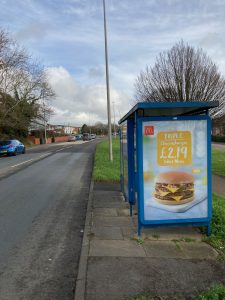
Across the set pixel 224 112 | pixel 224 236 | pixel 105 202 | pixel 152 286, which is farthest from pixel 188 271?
pixel 224 112

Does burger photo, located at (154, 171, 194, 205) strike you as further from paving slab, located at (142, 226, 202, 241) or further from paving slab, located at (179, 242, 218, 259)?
paving slab, located at (179, 242, 218, 259)

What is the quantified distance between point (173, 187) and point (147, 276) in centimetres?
185

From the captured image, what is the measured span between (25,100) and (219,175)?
35.8 meters

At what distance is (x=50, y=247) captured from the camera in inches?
219

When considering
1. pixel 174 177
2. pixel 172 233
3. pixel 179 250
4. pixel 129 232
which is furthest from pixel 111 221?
pixel 179 250

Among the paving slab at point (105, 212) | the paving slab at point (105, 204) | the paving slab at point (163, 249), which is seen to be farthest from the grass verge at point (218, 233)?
the paving slab at point (105, 204)

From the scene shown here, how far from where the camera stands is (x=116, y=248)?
5270mm

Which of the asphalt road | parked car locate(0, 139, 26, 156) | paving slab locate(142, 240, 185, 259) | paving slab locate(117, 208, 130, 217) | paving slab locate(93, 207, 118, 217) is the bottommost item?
the asphalt road

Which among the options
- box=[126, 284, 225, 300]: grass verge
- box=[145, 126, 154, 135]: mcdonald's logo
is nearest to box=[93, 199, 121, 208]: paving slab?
box=[145, 126, 154, 135]: mcdonald's logo

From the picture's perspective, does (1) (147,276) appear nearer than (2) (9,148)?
Yes

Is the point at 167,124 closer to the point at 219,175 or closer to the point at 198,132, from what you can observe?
the point at 198,132

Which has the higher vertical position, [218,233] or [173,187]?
[173,187]

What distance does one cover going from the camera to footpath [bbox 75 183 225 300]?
3925mm

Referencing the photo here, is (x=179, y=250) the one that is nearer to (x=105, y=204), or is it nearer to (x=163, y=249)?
(x=163, y=249)
